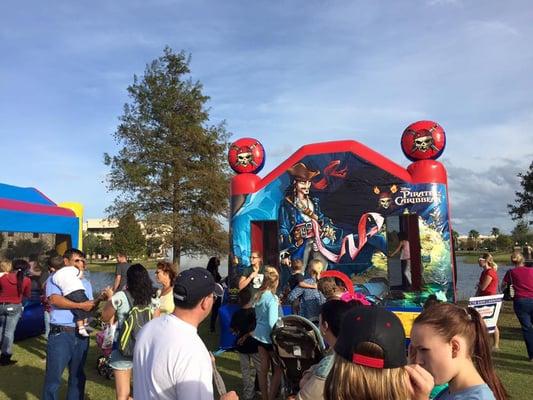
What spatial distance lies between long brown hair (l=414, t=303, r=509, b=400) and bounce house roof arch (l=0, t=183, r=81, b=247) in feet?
27.5

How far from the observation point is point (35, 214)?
9.42 m

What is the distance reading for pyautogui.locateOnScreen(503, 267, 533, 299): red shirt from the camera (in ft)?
21.9

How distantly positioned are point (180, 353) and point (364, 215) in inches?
248

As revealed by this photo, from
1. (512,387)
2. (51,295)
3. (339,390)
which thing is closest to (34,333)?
(51,295)

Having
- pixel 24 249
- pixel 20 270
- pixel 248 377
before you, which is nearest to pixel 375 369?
pixel 248 377

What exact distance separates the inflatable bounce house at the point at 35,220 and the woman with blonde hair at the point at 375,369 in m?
8.35

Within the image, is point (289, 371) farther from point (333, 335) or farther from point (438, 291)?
point (438, 291)

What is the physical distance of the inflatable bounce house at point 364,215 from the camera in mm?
7574

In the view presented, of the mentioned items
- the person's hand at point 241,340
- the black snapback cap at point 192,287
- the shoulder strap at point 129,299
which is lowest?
the person's hand at point 241,340

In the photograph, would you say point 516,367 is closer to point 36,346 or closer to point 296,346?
point 296,346

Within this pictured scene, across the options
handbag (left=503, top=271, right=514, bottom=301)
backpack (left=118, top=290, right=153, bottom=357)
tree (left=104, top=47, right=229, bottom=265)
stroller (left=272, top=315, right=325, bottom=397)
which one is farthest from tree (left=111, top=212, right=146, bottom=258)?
stroller (left=272, top=315, right=325, bottom=397)

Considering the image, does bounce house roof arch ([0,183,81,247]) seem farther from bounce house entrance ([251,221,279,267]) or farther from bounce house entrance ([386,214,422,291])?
bounce house entrance ([386,214,422,291])

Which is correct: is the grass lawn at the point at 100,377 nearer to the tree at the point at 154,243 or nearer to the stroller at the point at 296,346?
Result: the stroller at the point at 296,346

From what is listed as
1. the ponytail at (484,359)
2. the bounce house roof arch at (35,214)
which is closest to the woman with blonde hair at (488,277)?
the ponytail at (484,359)
